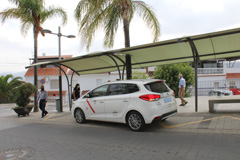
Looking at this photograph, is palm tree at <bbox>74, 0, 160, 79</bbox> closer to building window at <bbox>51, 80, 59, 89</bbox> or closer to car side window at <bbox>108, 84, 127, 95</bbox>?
car side window at <bbox>108, 84, 127, 95</bbox>

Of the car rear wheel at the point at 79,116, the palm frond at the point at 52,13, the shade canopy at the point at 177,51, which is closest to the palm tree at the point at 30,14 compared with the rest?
the palm frond at the point at 52,13

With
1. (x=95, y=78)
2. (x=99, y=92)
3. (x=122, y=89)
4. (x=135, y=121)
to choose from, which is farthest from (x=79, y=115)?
(x=95, y=78)

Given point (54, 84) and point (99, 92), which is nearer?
point (99, 92)

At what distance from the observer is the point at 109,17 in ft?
35.3

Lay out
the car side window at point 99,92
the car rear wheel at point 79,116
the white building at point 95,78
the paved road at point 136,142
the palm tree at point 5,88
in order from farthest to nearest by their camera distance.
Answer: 1. the white building at point 95,78
2. the palm tree at point 5,88
3. the car rear wheel at point 79,116
4. the car side window at point 99,92
5. the paved road at point 136,142

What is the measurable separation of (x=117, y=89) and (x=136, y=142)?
2.24m

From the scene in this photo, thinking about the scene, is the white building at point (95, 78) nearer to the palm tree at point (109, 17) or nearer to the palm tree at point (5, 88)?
the palm tree at point (5, 88)

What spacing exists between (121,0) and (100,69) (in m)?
4.46

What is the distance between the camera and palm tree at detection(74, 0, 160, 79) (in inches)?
394

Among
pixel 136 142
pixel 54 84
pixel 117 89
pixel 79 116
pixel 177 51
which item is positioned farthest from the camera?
pixel 54 84

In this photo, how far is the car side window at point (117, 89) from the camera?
6852mm

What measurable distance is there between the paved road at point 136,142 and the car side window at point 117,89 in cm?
132

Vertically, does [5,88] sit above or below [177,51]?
below

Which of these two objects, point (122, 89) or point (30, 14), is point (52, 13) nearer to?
point (30, 14)
